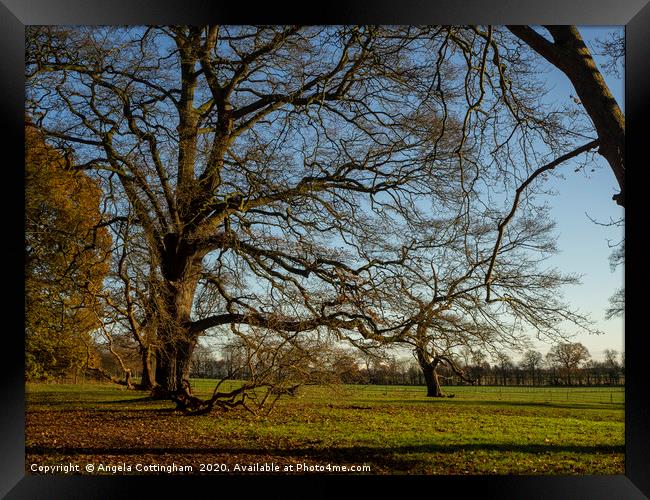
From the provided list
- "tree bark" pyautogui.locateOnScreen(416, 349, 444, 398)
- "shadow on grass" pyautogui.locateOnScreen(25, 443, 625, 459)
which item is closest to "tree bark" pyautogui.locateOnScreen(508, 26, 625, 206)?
"shadow on grass" pyautogui.locateOnScreen(25, 443, 625, 459)

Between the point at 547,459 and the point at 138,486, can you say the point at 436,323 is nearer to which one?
the point at 547,459

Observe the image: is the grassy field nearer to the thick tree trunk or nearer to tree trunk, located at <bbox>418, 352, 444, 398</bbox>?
tree trunk, located at <bbox>418, 352, 444, 398</bbox>

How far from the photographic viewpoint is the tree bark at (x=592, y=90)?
449 cm

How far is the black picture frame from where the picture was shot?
173 inches

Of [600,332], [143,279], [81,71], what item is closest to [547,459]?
[600,332]

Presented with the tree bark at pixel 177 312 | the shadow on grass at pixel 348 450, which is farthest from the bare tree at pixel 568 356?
the tree bark at pixel 177 312

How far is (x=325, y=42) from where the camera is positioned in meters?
6.30

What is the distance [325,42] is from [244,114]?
1194 mm

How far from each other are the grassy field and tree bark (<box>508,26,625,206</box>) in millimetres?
2413
